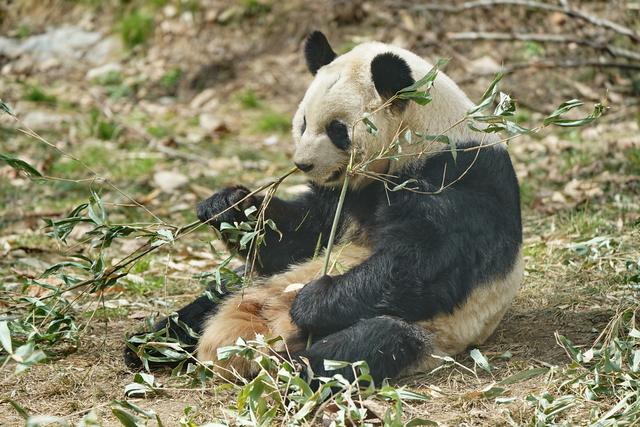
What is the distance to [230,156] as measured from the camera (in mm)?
9516

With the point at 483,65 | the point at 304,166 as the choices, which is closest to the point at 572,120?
the point at 304,166

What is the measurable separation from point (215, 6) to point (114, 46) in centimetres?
172

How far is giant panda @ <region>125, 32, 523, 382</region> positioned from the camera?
13.7 feet

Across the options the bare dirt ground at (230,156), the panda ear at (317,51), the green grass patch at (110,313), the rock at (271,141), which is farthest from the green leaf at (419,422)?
the rock at (271,141)

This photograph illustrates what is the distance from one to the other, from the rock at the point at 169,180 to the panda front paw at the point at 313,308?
Result: 4295 mm

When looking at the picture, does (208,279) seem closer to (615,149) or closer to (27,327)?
(27,327)

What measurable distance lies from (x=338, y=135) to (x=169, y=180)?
4.24 metres

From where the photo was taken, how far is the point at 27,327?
4445 mm

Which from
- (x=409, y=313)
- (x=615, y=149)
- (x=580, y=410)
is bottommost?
(x=615, y=149)

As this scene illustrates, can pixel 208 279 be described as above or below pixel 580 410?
above

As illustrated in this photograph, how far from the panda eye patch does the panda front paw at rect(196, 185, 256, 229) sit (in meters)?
0.65

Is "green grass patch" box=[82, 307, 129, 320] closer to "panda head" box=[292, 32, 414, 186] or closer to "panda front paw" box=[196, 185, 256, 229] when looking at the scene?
"panda front paw" box=[196, 185, 256, 229]

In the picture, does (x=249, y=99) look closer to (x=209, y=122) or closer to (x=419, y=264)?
(x=209, y=122)

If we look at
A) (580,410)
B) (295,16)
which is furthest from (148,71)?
(580,410)
